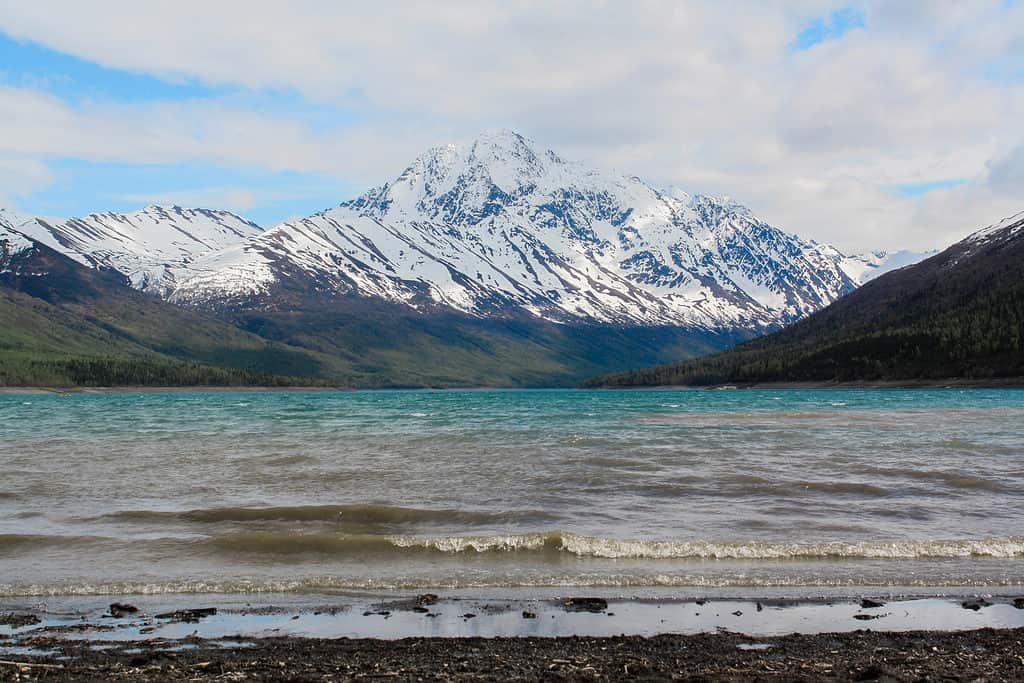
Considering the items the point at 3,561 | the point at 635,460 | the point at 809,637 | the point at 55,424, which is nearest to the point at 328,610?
the point at 809,637

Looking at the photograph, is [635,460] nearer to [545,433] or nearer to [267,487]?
[267,487]

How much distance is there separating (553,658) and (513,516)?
51.0 ft

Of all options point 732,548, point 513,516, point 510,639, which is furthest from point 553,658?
point 513,516

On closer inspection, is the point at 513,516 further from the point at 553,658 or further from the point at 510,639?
the point at 553,658

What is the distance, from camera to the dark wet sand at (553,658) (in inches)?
538

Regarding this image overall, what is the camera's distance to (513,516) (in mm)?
30234

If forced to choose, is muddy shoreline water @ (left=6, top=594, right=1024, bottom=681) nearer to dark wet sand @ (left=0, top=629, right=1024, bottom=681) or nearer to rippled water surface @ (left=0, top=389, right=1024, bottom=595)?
dark wet sand @ (left=0, top=629, right=1024, bottom=681)

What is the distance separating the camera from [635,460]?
46.0 meters

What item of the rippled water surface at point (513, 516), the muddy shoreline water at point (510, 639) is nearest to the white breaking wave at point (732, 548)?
the rippled water surface at point (513, 516)

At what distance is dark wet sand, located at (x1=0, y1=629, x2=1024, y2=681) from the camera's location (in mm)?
13656

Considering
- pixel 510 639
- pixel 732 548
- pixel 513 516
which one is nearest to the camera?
pixel 510 639

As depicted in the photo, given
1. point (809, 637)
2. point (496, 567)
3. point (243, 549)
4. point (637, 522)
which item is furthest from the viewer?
point (637, 522)

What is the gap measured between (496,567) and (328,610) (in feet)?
19.0

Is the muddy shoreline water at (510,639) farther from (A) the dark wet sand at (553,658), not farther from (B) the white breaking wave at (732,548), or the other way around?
(B) the white breaking wave at (732,548)
